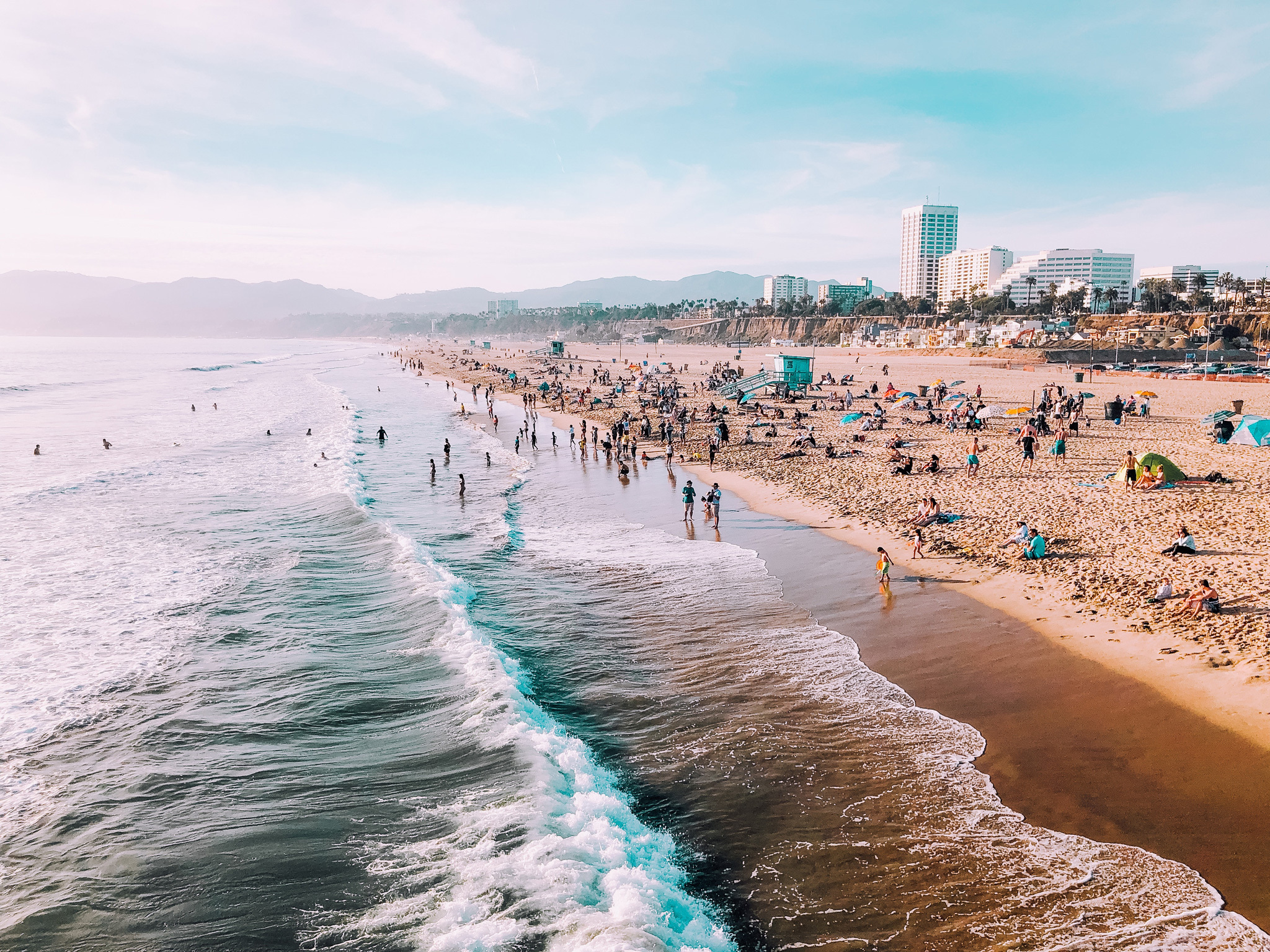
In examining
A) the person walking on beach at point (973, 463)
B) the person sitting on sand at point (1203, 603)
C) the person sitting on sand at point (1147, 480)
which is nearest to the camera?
the person sitting on sand at point (1203, 603)

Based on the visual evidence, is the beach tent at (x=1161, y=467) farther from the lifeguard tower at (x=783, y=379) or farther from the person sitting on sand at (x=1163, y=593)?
the lifeguard tower at (x=783, y=379)

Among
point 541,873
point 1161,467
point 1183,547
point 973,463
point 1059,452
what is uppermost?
point 1161,467

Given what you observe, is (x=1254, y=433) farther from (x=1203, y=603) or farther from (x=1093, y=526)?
(x=1203, y=603)

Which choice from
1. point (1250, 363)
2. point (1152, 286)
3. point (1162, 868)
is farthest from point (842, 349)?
point (1162, 868)

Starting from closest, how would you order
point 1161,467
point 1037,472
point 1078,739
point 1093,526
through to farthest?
point 1078,739
point 1093,526
point 1161,467
point 1037,472

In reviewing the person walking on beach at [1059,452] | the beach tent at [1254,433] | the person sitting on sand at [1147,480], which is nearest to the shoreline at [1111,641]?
the person sitting on sand at [1147,480]

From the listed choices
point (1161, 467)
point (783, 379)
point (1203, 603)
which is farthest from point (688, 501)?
point (783, 379)
